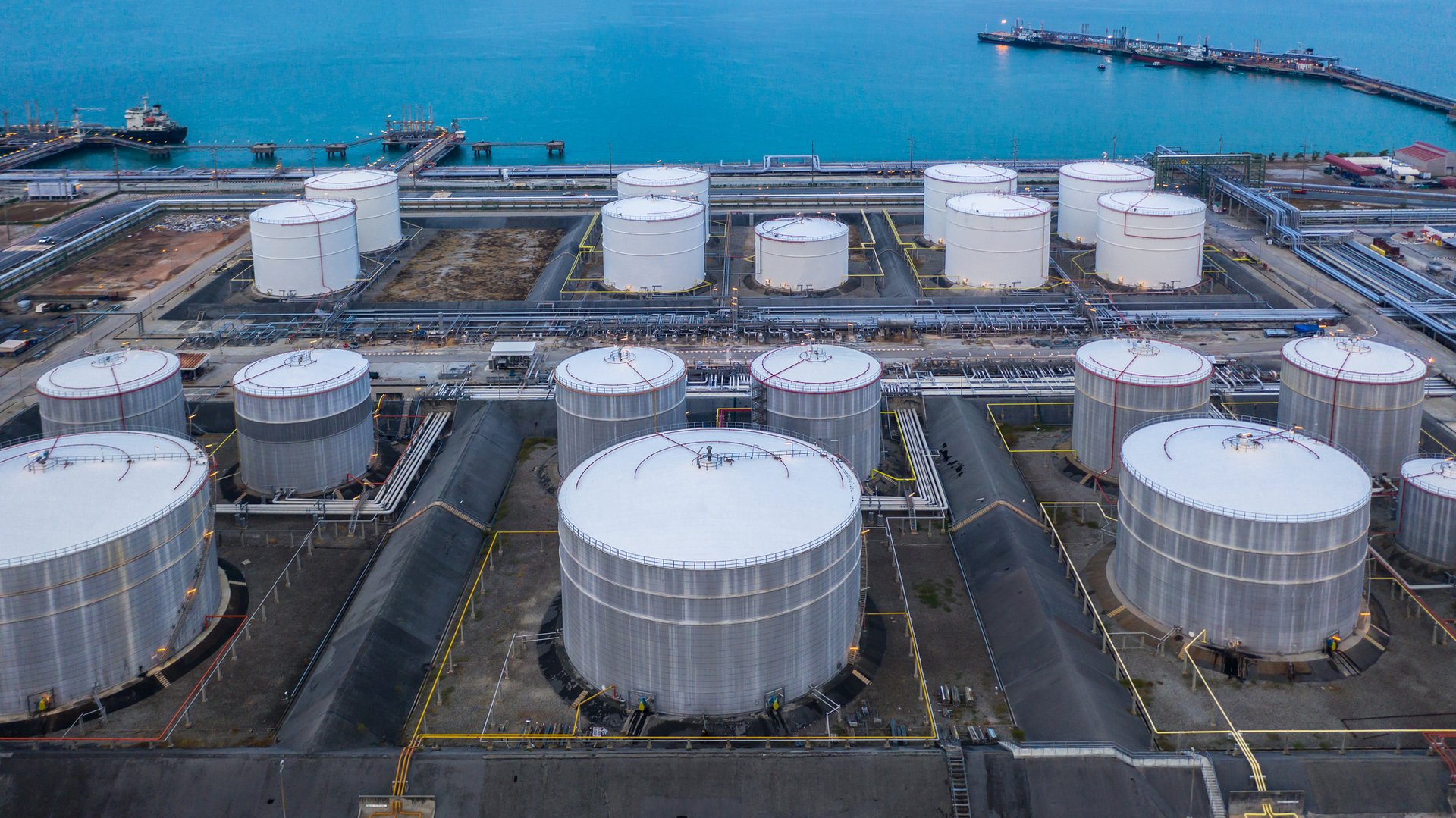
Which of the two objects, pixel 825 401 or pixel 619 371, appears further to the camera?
pixel 619 371

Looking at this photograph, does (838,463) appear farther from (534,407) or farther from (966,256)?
(966,256)

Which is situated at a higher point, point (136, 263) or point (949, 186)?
point (949, 186)

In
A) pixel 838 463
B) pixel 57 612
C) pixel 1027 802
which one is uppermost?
pixel 838 463

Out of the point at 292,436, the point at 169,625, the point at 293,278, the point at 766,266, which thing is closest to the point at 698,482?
the point at 169,625

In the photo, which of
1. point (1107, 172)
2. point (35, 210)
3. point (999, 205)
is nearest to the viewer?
point (999, 205)

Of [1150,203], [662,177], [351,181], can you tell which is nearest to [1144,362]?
[1150,203]

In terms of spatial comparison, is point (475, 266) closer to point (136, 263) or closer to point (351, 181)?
point (351, 181)

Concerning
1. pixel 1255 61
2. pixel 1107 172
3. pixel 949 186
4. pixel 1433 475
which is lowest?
pixel 1433 475
